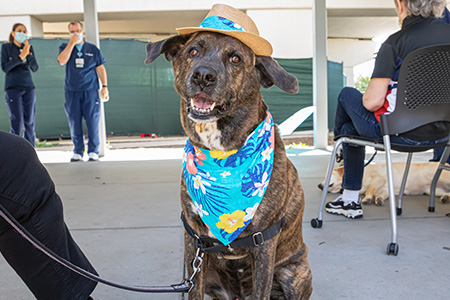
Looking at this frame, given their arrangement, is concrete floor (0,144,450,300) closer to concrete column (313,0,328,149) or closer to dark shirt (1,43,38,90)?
dark shirt (1,43,38,90)

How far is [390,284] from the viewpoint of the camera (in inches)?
93.1

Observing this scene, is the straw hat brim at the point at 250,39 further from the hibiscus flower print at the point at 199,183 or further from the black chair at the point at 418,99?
the black chair at the point at 418,99

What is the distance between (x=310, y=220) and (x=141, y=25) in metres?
18.2

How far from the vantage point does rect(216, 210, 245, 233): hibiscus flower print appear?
184 centimetres

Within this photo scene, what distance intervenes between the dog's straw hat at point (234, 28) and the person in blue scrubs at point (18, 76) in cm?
635

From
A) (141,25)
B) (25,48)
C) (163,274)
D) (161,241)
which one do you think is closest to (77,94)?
(25,48)

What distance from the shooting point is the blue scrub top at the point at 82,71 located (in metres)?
7.18

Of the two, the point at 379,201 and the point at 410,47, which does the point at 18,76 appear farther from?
the point at 410,47

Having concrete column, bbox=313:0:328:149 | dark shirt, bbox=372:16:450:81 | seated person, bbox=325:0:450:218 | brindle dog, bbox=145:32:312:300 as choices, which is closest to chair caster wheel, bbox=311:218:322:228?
seated person, bbox=325:0:450:218

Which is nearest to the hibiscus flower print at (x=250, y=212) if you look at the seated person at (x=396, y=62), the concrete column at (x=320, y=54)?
the seated person at (x=396, y=62)

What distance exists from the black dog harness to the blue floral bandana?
31mm

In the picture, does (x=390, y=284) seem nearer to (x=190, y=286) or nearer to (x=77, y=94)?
(x=190, y=286)

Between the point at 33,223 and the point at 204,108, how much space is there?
775mm

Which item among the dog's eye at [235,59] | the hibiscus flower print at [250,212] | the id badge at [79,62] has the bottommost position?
the hibiscus flower print at [250,212]
